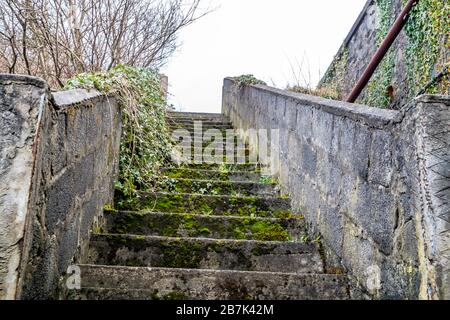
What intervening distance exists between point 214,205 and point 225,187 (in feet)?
2.11

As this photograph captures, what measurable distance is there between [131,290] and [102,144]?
4.60ft

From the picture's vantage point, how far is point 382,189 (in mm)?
2084

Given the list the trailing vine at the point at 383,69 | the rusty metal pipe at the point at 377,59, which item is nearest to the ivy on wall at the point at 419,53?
the trailing vine at the point at 383,69

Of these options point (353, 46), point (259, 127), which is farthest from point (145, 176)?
point (353, 46)

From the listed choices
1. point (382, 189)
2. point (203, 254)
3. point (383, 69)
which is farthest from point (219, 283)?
point (383, 69)

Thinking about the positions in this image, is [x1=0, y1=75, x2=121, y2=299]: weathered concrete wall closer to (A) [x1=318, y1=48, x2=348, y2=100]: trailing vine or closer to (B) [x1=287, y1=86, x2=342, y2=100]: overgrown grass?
(B) [x1=287, y1=86, x2=342, y2=100]: overgrown grass

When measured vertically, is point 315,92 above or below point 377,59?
above

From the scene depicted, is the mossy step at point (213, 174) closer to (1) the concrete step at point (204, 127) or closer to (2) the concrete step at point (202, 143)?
(2) the concrete step at point (202, 143)

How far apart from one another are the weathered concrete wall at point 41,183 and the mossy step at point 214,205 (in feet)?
3.83

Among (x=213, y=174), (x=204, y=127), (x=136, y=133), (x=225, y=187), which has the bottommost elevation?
(x=225, y=187)

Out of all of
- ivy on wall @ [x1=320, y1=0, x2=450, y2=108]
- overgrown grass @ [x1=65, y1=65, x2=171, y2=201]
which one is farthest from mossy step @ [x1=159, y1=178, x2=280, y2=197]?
ivy on wall @ [x1=320, y1=0, x2=450, y2=108]

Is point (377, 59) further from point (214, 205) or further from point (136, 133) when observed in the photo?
point (136, 133)

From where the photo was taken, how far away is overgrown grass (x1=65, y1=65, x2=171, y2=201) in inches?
162

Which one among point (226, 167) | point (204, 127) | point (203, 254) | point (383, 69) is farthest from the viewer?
point (204, 127)
